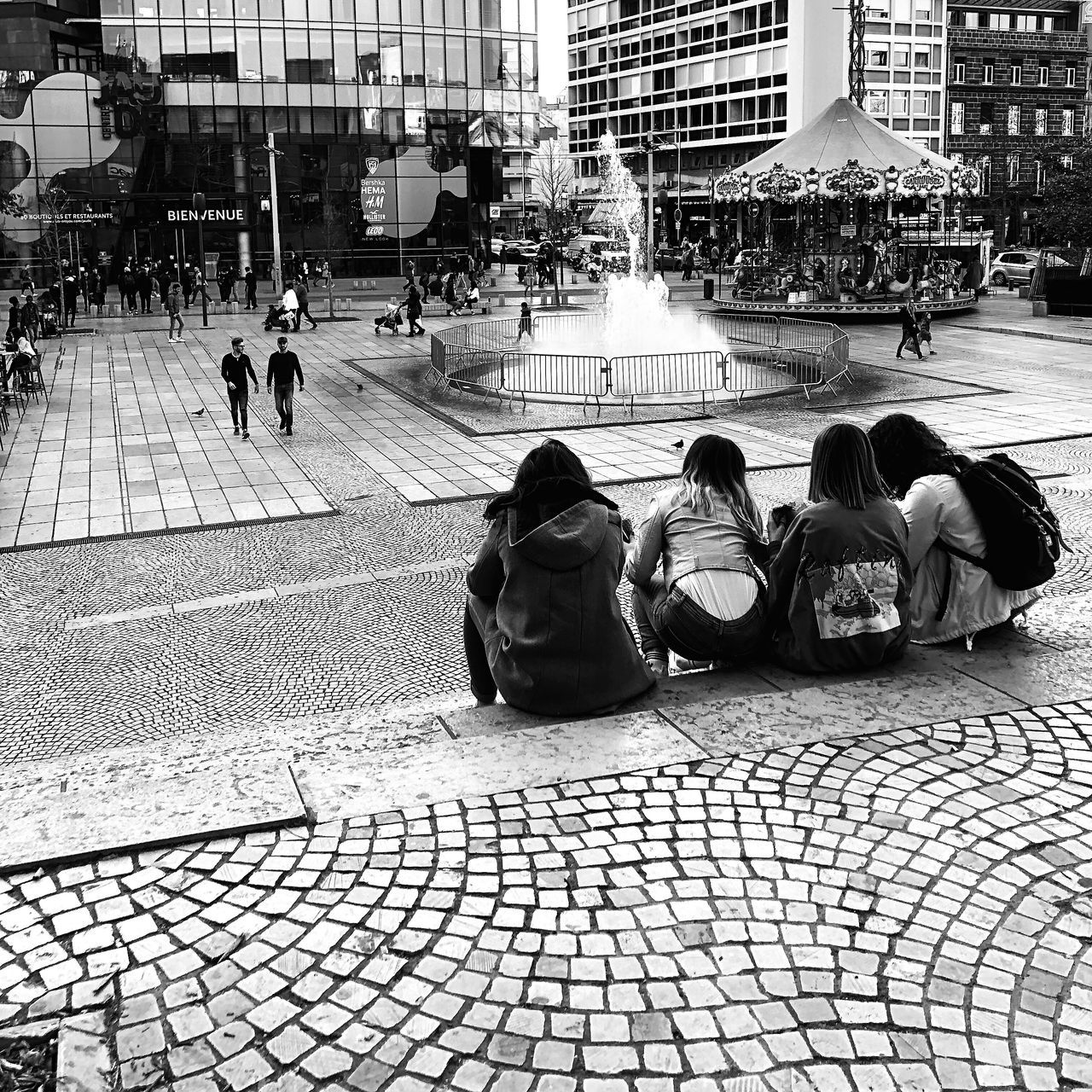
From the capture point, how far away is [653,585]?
7.16 m

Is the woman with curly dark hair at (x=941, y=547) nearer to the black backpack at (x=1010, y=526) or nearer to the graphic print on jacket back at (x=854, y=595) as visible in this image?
the black backpack at (x=1010, y=526)

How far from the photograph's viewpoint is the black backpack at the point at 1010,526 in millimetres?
6961

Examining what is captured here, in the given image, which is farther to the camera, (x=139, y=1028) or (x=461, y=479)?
(x=461, y=479)

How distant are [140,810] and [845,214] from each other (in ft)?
130

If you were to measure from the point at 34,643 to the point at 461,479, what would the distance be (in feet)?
21.9

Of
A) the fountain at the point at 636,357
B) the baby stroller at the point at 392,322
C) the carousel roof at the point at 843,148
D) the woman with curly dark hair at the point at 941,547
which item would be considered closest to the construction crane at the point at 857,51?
the carousel roof at the point at 843,148

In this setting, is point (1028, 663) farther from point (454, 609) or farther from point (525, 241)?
point (525, 241)

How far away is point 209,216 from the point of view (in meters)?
54.3

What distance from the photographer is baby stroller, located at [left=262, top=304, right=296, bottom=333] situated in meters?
35.5

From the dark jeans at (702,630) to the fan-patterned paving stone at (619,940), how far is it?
46.6 inches

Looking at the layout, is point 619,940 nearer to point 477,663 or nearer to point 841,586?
point 477,663

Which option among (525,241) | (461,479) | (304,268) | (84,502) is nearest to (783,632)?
(461,479)

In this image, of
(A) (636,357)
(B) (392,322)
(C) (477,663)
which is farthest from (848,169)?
(C) (477,663)

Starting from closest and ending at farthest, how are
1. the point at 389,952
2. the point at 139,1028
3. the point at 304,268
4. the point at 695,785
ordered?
the point at 139,1028, the point at 389,952, the point at 695,785, the point at 304,268
